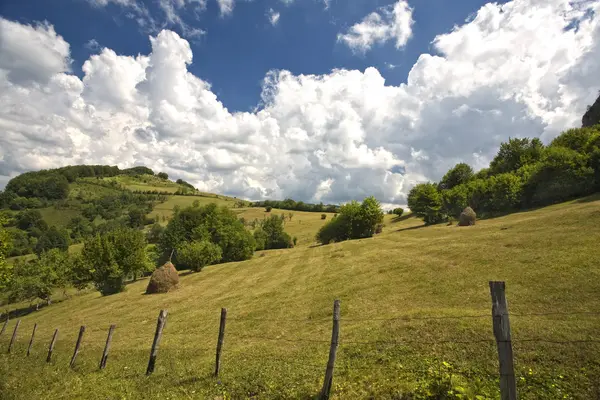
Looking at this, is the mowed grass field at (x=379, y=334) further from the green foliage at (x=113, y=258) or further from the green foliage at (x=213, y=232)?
the green foliage at (x=213, y=232)

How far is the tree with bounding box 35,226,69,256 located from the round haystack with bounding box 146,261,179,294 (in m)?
105

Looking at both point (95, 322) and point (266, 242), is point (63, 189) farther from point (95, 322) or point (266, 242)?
point (95, 322)

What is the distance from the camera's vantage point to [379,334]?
15625 millimetres

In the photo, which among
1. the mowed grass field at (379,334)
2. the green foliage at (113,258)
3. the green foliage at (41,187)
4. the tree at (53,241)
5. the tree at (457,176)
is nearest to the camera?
the mowed grass field at (379,334)

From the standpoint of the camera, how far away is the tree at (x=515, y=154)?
8581 centimetres

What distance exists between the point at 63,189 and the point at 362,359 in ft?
749

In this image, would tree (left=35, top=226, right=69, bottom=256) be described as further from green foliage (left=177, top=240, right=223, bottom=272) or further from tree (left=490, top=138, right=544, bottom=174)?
tree (left=490, top=138, right=544, bottom=174)

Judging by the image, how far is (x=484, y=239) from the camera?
35562mm

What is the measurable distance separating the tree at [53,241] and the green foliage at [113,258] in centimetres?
8868

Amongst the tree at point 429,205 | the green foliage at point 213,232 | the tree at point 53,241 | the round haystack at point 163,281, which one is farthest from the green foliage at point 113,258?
the tree at point 53,241

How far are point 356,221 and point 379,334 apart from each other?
6081 centimetres

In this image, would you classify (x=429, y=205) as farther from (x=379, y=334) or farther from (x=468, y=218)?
(x=379, y=334)

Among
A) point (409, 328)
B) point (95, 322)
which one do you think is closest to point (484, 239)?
point (409, 328)

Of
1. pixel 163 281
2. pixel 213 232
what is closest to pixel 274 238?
pixel 213 232
